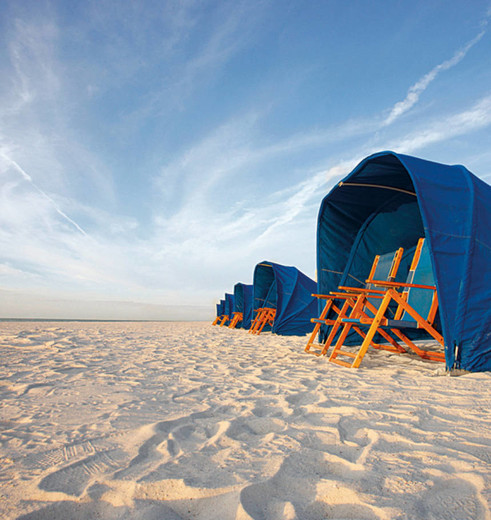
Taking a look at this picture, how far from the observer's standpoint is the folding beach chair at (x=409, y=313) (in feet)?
12.1

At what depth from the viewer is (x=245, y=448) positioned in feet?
5.11

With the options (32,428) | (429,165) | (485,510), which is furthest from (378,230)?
(32,428)

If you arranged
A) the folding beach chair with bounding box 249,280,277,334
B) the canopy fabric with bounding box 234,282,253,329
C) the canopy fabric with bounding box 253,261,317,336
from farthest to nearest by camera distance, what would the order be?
the canopy fabric with bounding box 234,282,253,329
the folding beach chair with bounding box 249,280,277,334
the canopy fabric with bounding box 253,261,317,336

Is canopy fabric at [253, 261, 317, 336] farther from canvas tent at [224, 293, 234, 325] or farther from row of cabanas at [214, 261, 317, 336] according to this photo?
canvas tent at [224, 293, 234, 325]

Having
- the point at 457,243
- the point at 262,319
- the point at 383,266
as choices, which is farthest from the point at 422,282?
the point at 262,319

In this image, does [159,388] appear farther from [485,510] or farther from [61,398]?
[485,510]

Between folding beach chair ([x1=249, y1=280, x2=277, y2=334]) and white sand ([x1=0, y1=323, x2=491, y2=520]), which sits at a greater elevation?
folding beach chair ([x1=249, y1=280, x2=277, y2=334])

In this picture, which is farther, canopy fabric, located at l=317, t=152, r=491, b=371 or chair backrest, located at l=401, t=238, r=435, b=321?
chair backrest, located at l=401, t=238, r=435, b=321

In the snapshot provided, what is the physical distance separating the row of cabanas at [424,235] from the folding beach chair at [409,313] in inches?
3.7

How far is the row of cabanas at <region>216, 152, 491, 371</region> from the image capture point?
3309 mm

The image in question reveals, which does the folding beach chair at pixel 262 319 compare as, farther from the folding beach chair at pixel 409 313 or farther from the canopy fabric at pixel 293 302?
the folding beach chair at pixel 409 313

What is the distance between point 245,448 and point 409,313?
3044 mm

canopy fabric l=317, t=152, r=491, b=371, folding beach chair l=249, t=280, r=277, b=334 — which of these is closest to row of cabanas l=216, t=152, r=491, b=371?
canopy fabric l=317, t=152, r=491, b=371

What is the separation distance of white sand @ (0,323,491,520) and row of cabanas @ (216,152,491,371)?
0.61 meters
